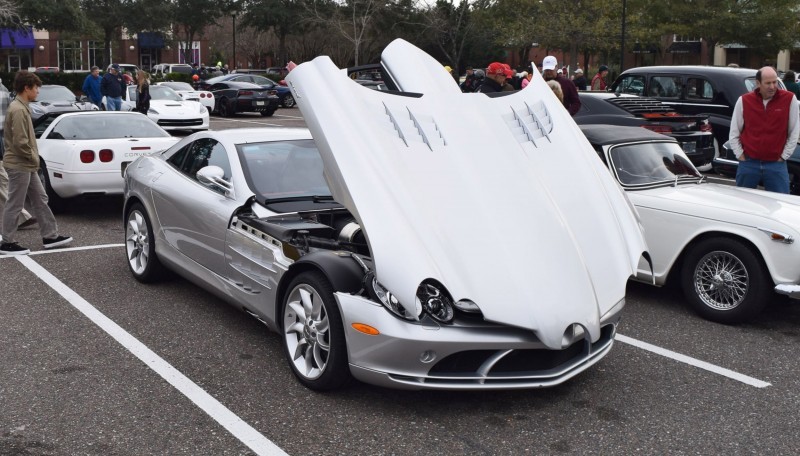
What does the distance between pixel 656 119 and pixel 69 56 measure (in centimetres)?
7416

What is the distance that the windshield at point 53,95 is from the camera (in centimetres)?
1950

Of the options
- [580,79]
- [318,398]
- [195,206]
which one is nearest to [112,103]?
[580,79]

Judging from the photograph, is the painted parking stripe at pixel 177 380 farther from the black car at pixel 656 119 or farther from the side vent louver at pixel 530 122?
the black car at pixel 656 119

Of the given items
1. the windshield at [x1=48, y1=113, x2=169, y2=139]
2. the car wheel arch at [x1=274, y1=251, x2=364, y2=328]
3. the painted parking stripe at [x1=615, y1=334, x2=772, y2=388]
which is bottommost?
the painted parking stripe at [x1=615, y1=334, x2=772, y2=388]

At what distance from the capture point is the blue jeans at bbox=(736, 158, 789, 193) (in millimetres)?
7758

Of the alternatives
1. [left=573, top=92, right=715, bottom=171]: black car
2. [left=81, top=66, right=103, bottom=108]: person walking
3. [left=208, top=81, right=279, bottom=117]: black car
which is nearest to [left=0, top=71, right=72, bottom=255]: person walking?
[left=573, top=92, right=715, bottom=171]: black car

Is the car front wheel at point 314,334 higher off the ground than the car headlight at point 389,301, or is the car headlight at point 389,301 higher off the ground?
the car headlight at point 389,301

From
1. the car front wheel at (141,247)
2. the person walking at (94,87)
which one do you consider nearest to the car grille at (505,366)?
the car front wheel at (141,247)

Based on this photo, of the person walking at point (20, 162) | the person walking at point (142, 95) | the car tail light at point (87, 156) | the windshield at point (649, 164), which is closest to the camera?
the windshield at point (649, 164)

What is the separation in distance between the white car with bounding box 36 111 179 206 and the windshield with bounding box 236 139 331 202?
426cm

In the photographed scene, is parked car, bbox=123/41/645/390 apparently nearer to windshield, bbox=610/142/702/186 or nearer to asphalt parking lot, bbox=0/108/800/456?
asphalt parking lot, bbox=0/108/800/456

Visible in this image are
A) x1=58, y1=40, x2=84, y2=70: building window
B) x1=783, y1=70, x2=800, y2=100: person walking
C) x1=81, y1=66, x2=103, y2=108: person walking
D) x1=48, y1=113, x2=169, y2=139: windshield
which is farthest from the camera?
x1=58, y1=40, x2=84, y2=70: building window

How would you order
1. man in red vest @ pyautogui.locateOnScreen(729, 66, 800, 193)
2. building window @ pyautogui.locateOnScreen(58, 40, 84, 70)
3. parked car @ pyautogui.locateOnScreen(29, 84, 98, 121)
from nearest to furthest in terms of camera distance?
1. man in red vest @ pyautogui.locateOnScreen(729, 66, 800, 193)
2. parked car @ pyautogui.locateOnScreen(29, 84, 98, 121)
3. building window @ pyautogui.locateOnScreen(58, 40, 84, 70)

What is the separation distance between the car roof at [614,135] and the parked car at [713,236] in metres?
0.02
